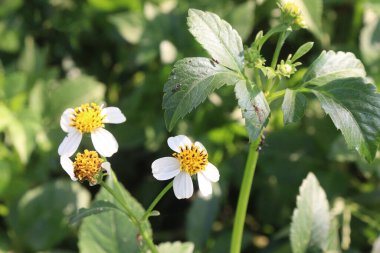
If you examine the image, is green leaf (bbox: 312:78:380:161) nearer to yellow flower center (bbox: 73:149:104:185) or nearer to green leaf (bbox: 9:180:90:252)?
yellow flower center (bbox: 73:149:104:185)

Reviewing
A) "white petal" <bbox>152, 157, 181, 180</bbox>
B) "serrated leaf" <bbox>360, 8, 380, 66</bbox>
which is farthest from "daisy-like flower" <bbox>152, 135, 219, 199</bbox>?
"serrated leaf" <bbox>360, 8, 380, 66</bbox>

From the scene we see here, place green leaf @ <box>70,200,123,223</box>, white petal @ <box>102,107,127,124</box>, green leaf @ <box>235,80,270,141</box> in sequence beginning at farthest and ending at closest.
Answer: white petal @ <box>102,107,127,124</box> < green leaf @ <box>70,200,123,223</box> < green leaf @ <box>235,80,270,141</box>

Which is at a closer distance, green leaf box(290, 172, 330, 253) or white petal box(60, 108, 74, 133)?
white petal box(60, 108, 74, 133)

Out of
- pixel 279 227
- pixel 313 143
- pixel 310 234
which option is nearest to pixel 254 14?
pixel 313 143

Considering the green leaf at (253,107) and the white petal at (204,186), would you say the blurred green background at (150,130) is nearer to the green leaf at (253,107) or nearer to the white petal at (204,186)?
the white petal at (204,186)

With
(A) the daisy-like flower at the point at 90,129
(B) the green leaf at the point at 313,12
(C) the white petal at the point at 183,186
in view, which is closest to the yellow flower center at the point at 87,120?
(A) the daisy-like flower at the point at 90,129

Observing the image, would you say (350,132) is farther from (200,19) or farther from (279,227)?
(279,227)
